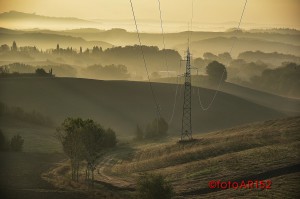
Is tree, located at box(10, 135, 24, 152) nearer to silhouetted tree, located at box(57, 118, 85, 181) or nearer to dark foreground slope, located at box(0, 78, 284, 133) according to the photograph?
silhouetted tree, located at box(57, 118, 85, 181)

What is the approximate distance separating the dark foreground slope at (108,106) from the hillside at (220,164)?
7256 cm

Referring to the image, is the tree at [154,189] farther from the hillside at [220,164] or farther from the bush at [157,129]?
the bush at [157,129]

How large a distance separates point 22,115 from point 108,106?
43.6m

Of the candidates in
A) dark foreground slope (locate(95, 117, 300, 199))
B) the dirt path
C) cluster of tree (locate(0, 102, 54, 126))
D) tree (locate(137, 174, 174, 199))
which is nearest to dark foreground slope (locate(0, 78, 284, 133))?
cluster of tree (locate(0, 102, 54, 126))

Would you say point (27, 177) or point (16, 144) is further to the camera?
point (16, 144)

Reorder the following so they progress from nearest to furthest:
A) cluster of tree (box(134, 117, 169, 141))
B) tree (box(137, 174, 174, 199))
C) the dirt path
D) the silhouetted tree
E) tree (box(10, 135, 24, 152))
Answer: tree (box(137, 174, 174, 199)), the dirt path, the silhouetted tree, tree (box(10, 135, 24, 152)), cluster of tree (box(134, 117, 169, 141))

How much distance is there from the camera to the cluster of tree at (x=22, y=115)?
484ft

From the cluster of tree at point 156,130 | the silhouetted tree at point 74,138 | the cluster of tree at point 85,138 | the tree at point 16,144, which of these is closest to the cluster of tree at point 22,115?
the cluster of tree at point 156,130

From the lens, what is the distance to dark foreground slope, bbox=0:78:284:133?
17038cm

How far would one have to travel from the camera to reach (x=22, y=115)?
493ft

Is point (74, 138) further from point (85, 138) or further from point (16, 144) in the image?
point (16, 144)

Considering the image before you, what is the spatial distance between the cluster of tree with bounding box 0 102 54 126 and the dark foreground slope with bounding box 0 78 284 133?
9322mm

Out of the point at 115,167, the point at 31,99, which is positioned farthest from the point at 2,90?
the point at 115,167

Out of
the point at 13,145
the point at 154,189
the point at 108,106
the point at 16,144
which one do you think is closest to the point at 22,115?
the point at 108,106
